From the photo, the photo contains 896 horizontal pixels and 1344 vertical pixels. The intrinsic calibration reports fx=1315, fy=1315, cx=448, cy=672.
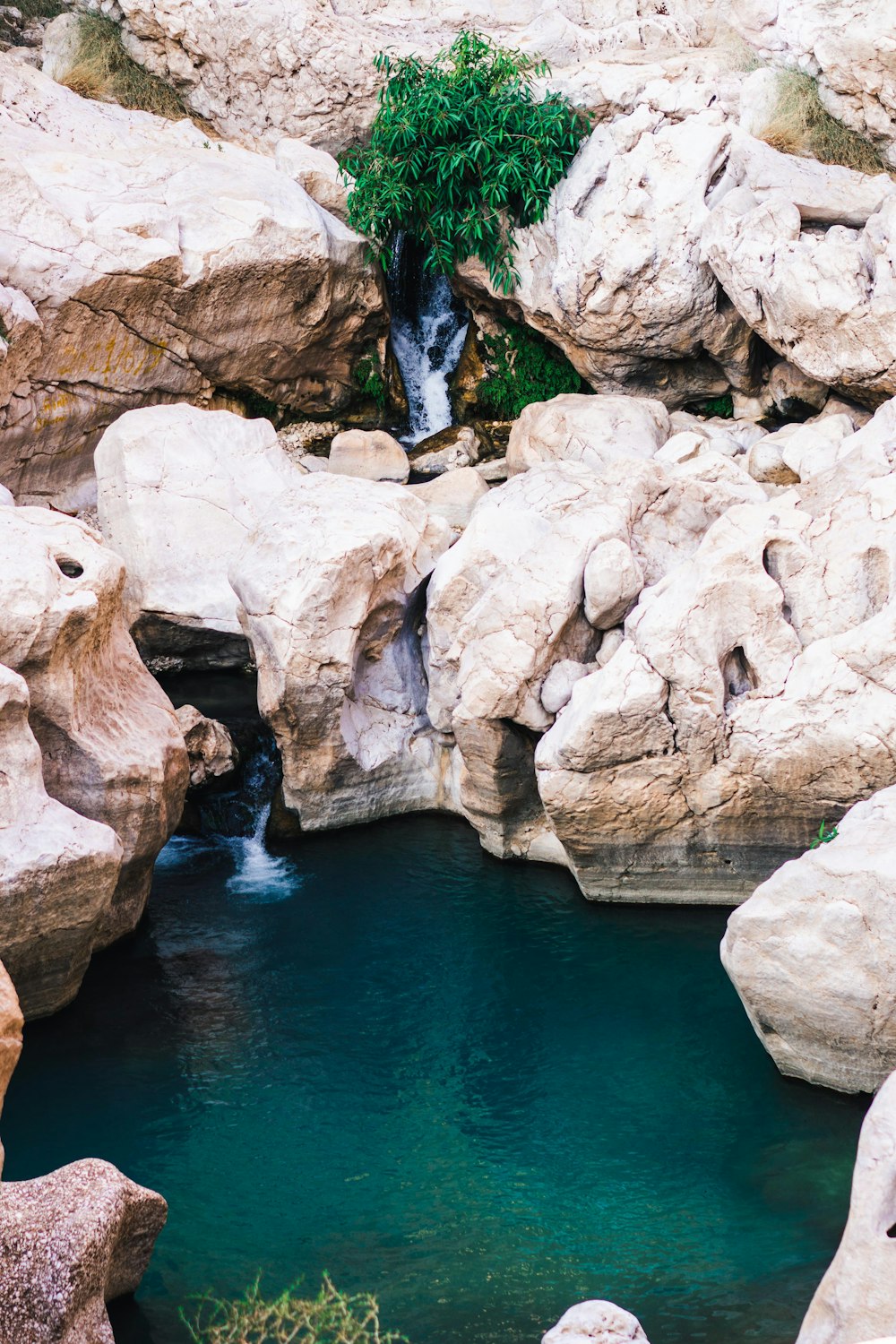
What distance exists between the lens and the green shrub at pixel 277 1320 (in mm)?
6762

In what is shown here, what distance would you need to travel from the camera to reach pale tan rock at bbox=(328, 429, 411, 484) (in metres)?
18.9

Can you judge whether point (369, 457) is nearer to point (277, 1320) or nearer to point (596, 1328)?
point (277, 1320)

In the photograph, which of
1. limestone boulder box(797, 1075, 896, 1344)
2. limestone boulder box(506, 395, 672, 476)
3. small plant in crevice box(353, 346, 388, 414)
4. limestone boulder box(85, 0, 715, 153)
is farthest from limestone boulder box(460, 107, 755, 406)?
limestone boulder box(797, 1075, 896, 1344)

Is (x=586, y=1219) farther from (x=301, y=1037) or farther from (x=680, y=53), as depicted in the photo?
(x=680, y=53)

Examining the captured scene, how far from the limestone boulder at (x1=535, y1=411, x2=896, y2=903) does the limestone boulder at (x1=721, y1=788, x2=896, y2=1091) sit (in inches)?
70.9

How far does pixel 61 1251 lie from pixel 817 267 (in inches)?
529

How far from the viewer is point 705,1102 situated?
952 cm

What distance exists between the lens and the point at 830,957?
8891mm

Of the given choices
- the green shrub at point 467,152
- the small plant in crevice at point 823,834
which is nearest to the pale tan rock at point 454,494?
the green shrub at point 467,152

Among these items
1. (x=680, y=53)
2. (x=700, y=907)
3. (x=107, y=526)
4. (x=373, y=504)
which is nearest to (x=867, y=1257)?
(x=700, y=907)

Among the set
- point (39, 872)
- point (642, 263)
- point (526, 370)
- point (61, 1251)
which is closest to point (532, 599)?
point (39, 872)

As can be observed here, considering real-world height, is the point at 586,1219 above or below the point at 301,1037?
above

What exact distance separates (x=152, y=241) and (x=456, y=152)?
170 inches

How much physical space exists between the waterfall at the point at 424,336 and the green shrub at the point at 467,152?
1.73 m
